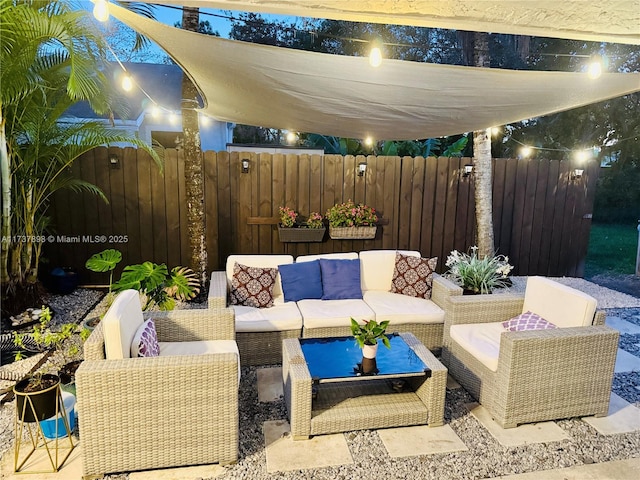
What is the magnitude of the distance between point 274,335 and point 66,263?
3.87 m

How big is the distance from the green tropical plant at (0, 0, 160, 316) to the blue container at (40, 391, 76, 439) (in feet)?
8.09

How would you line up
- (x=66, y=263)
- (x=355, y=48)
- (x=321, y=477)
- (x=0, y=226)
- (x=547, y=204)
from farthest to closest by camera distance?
(x=355, y=48), (x=547, y=204), (x=66, y=263), (x=0, y=226), (x=321, y=477)

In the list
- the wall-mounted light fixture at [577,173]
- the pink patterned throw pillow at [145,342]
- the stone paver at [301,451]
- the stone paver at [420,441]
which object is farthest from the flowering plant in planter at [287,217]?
the wall-mounted light fixture at [577,173]

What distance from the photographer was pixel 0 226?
412cm

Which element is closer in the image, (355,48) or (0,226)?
(0,226)

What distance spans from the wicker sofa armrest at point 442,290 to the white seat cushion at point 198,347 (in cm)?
188

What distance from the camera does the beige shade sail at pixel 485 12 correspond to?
176 centimetres

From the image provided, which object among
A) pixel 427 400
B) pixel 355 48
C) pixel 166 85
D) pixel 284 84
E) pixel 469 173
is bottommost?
pixel 427 400

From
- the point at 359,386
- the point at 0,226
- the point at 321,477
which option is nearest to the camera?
the point at 321,477

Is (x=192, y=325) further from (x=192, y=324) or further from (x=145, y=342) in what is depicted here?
(x=145, y=342)

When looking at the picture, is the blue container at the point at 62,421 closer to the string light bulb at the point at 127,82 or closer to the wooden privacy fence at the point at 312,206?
the string light bulb at the point at 127,82

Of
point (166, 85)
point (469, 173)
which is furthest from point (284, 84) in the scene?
point (166, 85)

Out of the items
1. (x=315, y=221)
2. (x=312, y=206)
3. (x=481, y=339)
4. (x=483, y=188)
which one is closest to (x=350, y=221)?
(x=315, y=221)

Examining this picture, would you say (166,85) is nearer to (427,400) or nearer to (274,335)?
(274,335)
